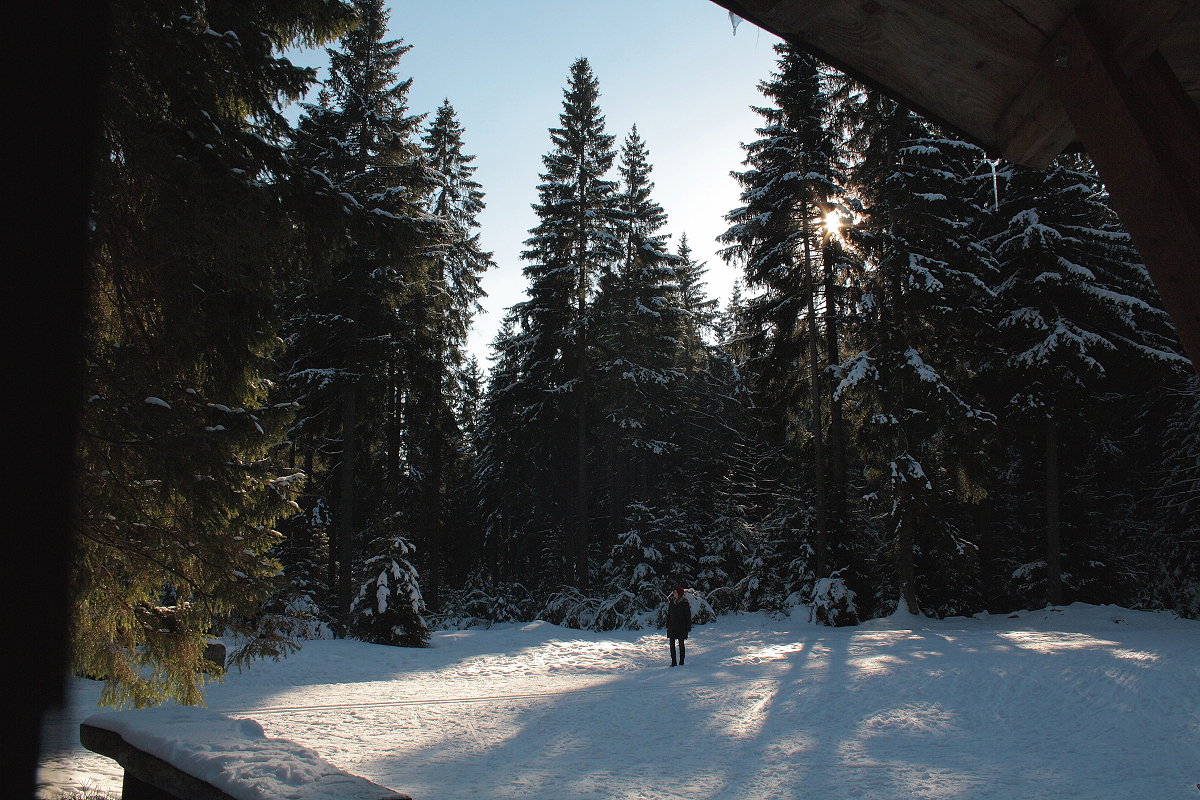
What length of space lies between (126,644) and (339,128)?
765 inches

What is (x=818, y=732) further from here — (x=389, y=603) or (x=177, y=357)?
(x=389, y=603)

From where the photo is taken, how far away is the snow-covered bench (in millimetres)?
3280

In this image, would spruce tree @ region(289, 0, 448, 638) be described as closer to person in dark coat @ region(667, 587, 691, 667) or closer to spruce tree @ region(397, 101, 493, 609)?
spruce tree @ region(397, 101, 493, 609)

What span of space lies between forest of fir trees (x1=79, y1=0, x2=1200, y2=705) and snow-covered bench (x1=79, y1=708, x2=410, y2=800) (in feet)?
5.16

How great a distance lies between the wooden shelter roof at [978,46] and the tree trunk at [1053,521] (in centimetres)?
2106

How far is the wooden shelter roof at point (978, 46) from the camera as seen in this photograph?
1.56m

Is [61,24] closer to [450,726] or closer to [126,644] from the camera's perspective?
[126,644]

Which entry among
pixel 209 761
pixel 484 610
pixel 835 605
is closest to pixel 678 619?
pixel 835 605

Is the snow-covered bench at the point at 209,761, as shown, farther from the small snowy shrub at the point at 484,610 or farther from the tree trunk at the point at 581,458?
the small snowy shrub at the point at 484,610

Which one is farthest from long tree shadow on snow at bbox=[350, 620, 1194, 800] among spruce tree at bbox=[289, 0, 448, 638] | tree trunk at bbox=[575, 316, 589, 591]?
tree trunk at bbox=[575, 316, 589, 591]

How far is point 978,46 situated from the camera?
5.76 ft

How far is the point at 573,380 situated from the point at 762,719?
19119 millimetres

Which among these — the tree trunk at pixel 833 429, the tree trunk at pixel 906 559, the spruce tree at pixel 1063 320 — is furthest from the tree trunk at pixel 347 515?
the spruce tree at pixel 1063 320

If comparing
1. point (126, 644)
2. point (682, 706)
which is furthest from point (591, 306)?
point (126, 644)
